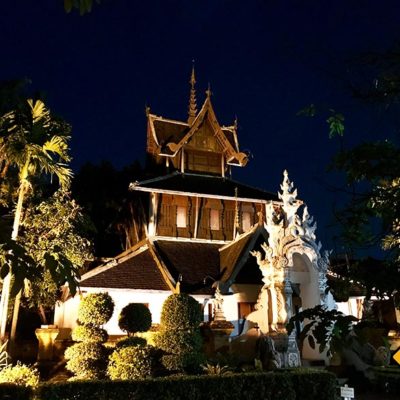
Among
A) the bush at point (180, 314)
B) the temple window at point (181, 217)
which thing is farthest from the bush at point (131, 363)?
the temple window at point (181, 217)

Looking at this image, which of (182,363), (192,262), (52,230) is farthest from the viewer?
(192,262)

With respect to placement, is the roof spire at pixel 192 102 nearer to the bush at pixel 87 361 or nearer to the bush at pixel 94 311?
the bush at pixel 94 311

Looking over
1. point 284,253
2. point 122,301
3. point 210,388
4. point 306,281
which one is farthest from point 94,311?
point 306,281

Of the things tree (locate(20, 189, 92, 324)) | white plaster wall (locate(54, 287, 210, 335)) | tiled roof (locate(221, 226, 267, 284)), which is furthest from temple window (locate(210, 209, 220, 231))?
tree (locate(20, 189, 92, 324))

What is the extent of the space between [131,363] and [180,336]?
1685mm

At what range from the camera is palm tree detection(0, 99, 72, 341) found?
15039 millimetres

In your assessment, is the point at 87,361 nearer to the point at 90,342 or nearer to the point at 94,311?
the point at 90,342

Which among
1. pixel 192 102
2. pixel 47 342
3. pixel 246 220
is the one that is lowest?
pixel 47 342

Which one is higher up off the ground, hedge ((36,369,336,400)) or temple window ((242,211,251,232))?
temple window ((242,211,251,232))

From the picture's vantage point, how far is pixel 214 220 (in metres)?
24.3

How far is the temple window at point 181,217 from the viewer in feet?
77.7

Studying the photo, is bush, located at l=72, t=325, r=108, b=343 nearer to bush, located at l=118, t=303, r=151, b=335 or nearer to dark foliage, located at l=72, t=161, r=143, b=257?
bush, located at l=118, t=303, r=151, b=335

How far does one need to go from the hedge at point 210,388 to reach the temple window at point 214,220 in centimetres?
1204

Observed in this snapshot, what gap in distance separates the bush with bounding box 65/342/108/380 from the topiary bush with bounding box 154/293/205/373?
164cm
